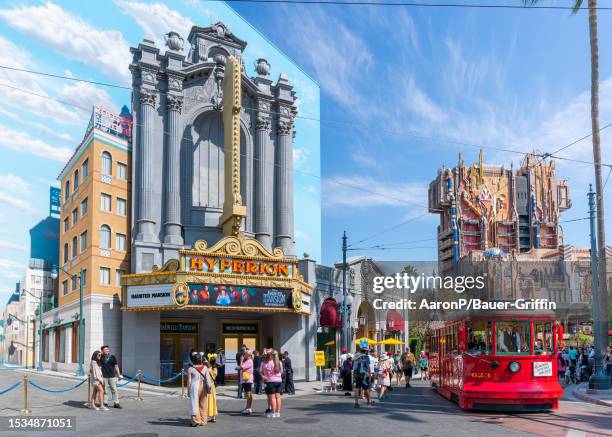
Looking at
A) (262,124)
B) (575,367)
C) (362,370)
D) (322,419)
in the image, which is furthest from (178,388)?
(575,367)

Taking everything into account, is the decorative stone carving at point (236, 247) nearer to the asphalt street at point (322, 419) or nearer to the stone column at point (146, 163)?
the stone column at point (146, 163)

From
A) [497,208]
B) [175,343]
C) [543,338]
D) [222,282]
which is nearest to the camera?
[543,338]

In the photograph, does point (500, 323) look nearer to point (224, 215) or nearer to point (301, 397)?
point (301, 397)

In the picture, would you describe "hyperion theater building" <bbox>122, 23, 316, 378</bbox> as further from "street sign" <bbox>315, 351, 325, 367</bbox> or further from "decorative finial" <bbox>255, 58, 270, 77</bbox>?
"street sign" <bbox>315, 351, 325, 367</bbox>

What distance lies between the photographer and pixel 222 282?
31219mm

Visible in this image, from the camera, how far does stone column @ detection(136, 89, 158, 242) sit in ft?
111

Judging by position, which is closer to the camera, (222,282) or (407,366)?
(407,366)

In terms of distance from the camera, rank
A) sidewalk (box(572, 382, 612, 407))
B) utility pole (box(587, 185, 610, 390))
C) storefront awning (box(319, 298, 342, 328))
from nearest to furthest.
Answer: sidewalk (box(572, 382, 612, 407)) → utility pole (box(587, 185, 610, 390)) → storefront awning (box(319, 298, 342, 328))

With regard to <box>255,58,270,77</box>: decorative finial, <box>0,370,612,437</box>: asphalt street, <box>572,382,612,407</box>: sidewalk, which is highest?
<box>255,58,270,77</box>: decorative finial

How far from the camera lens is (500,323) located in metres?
18.0

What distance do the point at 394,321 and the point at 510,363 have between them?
40.9 meters

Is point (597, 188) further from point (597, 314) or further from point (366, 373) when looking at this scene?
point (366, 373)

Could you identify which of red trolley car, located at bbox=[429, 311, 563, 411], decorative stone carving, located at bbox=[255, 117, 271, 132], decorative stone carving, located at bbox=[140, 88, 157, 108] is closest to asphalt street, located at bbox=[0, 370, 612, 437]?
red trolley car, located at bbox=[429, 311, 563, 411]

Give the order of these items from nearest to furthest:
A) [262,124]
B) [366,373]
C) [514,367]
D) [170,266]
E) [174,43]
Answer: [514,367] → [366,373] → [170,266] → [174,43] → [262,124]
